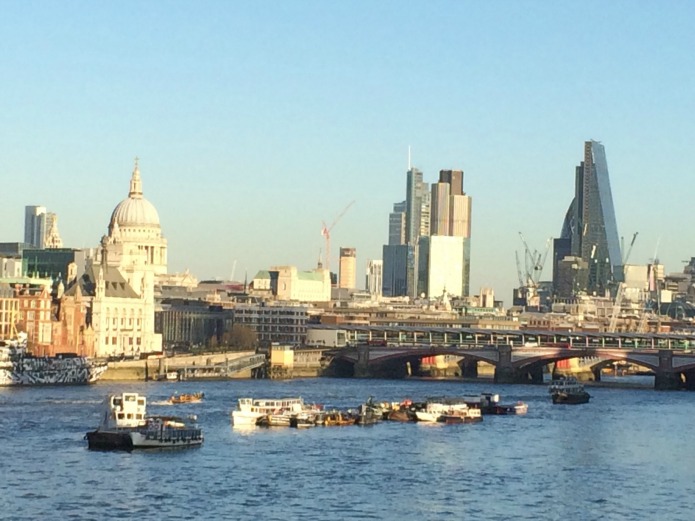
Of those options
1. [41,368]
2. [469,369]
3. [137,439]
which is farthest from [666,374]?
[137,439]

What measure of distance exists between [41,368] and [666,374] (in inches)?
1960

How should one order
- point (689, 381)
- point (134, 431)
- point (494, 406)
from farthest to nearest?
1. point (689, 381)
2. point (494, 406)
3. point (134, 431)

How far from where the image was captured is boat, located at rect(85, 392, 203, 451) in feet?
293

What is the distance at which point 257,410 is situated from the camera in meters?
105

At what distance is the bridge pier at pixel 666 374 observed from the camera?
157 metres

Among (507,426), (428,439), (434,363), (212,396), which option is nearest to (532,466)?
(428,439)

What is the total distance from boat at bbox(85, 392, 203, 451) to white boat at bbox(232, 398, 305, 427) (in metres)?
10.6

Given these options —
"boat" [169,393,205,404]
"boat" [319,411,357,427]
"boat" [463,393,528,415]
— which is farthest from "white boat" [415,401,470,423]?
"boat" [169,393,205,404]

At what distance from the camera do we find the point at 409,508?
7181cm

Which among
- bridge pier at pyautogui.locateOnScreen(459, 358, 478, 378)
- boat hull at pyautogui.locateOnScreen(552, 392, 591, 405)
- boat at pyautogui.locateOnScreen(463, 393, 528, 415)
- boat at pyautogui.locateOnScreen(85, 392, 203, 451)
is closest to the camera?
boat at pyautogui.locateOnScreen(85, 392, 203, 451)

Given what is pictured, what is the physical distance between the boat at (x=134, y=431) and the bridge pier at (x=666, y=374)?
70.7 m

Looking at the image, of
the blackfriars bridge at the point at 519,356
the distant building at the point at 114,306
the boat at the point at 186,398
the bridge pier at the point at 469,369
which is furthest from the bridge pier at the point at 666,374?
the boat at the point at 186,398

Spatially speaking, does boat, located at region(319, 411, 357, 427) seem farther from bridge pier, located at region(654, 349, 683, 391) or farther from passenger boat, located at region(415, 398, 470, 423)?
bridge pier, located at region(654, 349, 683, 391)

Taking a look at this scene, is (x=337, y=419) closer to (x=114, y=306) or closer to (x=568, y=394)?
(x=568, y=394)
